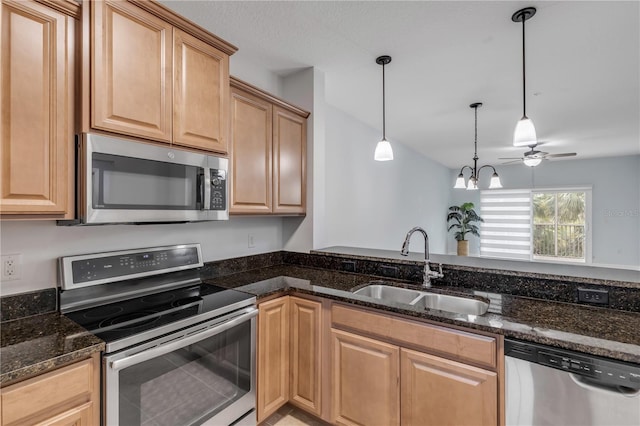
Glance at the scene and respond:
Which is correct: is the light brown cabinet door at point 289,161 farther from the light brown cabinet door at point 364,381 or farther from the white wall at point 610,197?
the white wall at point 610,197

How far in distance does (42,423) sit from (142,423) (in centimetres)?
36

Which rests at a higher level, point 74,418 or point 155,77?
point 155,77

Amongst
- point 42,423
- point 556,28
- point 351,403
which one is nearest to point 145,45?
point 42,423

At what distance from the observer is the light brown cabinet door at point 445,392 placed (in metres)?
1.37

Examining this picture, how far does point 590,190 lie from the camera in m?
6.54

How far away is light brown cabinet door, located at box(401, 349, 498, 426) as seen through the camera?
1366 mm

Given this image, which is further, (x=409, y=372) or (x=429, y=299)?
(x=429, y=299)

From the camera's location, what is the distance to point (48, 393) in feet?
3.42

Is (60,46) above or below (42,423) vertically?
above

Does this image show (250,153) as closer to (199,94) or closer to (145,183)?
(199,94)

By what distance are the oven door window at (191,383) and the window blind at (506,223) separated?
761 cm

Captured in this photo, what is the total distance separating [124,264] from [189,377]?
0.71 meters

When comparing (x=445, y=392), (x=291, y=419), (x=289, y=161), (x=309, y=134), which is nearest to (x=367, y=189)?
(x=309, y=134)

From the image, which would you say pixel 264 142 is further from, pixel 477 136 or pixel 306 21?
pixel 477 136
